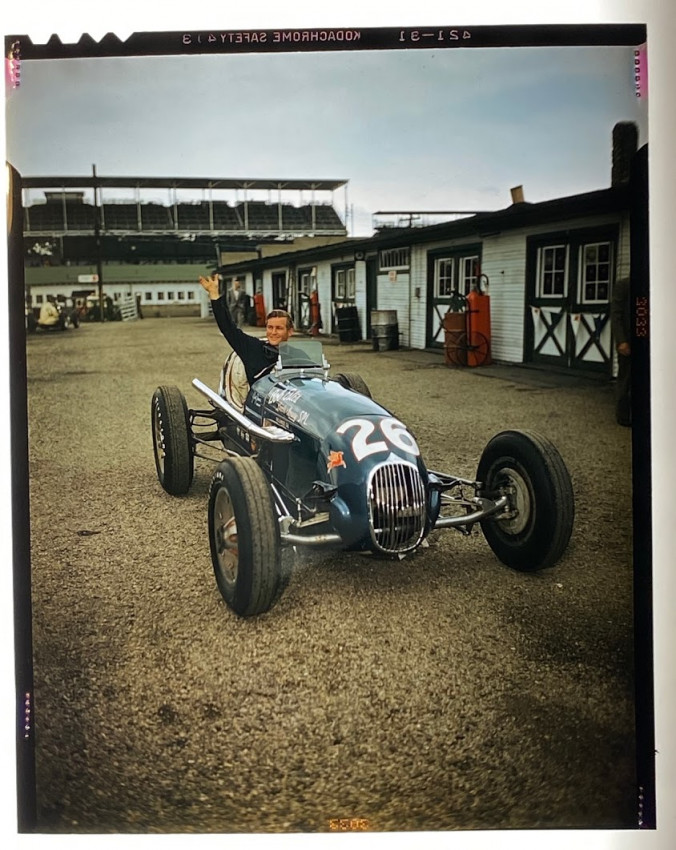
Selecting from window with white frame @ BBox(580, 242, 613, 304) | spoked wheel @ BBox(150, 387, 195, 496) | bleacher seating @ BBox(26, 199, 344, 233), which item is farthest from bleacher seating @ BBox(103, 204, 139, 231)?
window with white frame @ BBox(580, 242, 613, 304)

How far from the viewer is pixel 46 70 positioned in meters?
2.00

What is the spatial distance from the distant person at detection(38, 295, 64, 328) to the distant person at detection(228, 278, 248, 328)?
494mm

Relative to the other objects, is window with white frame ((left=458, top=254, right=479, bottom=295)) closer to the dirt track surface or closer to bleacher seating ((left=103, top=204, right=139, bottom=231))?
the dirt track surface

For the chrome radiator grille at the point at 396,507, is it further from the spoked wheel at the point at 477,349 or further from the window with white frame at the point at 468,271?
the window with white frame at the point at 468,271

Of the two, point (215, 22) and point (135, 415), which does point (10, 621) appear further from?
point (215, 22)

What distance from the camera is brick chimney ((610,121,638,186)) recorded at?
78.4 inches

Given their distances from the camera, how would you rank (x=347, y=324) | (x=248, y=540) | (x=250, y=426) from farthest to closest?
(x=347, y=324) → (x=250, y=426) → (x=248, y=540)

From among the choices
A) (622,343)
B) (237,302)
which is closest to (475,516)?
(622,343)

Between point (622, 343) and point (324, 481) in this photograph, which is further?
point (622, 343)

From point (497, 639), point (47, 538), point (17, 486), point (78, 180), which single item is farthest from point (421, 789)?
point (78, 180)

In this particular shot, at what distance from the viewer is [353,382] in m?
2.07

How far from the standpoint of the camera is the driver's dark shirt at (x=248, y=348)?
6.47 ft

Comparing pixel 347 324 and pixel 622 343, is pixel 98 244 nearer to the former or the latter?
pixel 347 324

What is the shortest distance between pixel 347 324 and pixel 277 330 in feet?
0.69
